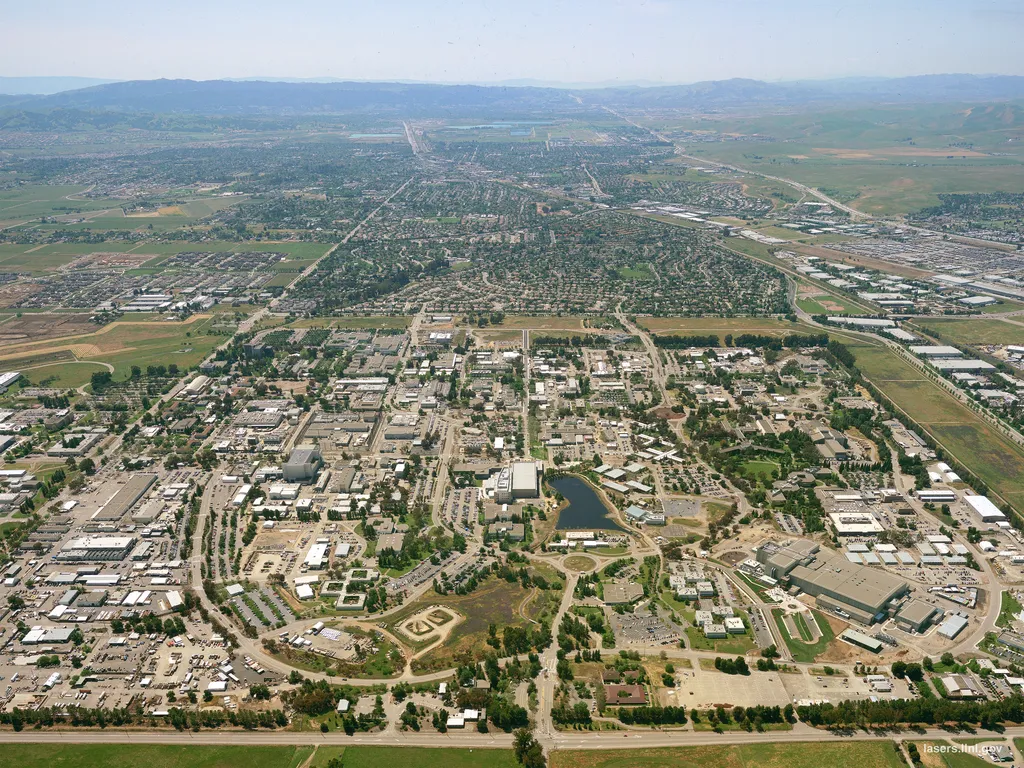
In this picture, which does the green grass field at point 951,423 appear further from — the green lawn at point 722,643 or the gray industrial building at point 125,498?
the gray industrial building at point 125,498

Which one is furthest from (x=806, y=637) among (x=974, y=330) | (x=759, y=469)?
(x=974, y=330)

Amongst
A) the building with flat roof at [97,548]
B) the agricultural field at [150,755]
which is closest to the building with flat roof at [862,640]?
the agricultural field at [150,755]

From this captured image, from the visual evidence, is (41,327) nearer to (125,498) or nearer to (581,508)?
(125,498)

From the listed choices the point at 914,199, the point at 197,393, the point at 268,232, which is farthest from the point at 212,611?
the point at 914,199

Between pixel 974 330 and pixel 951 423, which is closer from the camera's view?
pixel 951 423

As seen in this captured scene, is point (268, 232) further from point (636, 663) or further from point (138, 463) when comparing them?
point (636, 663)
